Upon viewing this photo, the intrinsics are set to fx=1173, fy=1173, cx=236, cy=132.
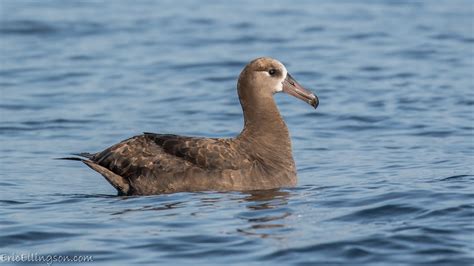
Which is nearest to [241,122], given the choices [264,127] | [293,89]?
[293,89]

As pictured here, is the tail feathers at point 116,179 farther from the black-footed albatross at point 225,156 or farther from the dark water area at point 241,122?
the dark water area at point 241,122

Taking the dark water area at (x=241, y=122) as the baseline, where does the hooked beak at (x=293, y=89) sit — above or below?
above

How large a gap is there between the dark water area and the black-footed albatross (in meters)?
0.24

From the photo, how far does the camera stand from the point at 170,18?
27.6m

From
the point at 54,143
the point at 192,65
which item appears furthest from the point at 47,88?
the point at 54,143

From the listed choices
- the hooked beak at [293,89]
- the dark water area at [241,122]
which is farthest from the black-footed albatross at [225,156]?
the dark water area at [241,122]

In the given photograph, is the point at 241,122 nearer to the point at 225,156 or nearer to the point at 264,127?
the point at 264,127

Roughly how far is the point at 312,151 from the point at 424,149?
146 centimetres

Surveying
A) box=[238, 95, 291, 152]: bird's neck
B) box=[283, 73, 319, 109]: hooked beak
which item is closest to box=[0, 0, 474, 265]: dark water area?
box=[238, 95, 291, 152]: bird's neck

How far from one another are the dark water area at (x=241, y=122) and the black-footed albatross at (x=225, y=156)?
0.24 m

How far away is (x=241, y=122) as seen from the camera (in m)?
17.9

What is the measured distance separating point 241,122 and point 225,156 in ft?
17.7

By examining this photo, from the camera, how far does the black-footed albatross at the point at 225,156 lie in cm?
1247

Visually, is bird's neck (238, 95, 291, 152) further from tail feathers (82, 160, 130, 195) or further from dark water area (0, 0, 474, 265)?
tail feathers (82, 160, 130, 195)
